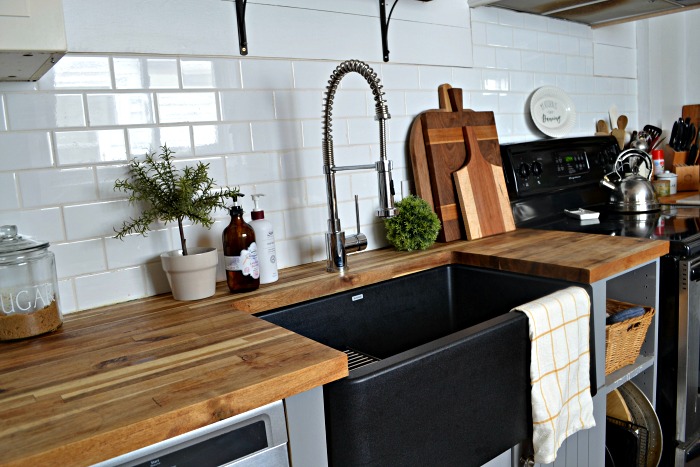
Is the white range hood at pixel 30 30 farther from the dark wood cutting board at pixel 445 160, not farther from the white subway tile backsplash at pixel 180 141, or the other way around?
the dark wood cutting board at pixel 445 160

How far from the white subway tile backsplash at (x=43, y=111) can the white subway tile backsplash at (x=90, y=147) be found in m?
0.03

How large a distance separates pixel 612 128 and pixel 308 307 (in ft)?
7.11

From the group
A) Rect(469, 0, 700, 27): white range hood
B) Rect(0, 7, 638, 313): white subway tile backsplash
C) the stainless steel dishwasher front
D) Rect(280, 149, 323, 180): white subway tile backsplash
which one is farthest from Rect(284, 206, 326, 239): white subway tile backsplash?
Rect(469, 0, 700, 27): white range hood

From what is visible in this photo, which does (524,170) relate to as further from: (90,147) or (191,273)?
(90,147)

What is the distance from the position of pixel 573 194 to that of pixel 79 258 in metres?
1.91

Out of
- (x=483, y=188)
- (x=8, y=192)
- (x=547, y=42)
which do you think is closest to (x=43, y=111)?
(x=8, y=192)

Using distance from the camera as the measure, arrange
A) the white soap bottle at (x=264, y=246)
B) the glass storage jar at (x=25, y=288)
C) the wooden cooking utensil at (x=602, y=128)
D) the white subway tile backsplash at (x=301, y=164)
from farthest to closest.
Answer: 1. the wooden cooking utensil at (x=602, y=128)
2. the white subway tile backsplash at (x=301, y=164)
3. the white soap bottle at (x=264, y=246)
4. the glass storage jar at (x=25, y=288)

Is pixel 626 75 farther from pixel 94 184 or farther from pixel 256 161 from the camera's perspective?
pixel 94 184

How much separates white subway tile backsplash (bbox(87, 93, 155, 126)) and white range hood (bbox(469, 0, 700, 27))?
4.32 ft

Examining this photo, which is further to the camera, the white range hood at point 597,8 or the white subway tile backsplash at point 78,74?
the white range hood at point 597,8

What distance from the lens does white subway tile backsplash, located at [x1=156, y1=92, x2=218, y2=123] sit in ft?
4.86

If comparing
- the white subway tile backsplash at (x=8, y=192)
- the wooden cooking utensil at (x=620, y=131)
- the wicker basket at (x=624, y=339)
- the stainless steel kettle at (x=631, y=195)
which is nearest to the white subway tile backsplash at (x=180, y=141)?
the white subway tile backsplash at (x=8, y=192)

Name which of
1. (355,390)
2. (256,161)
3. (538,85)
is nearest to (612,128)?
(538,85)

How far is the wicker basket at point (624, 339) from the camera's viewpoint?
1.58m
